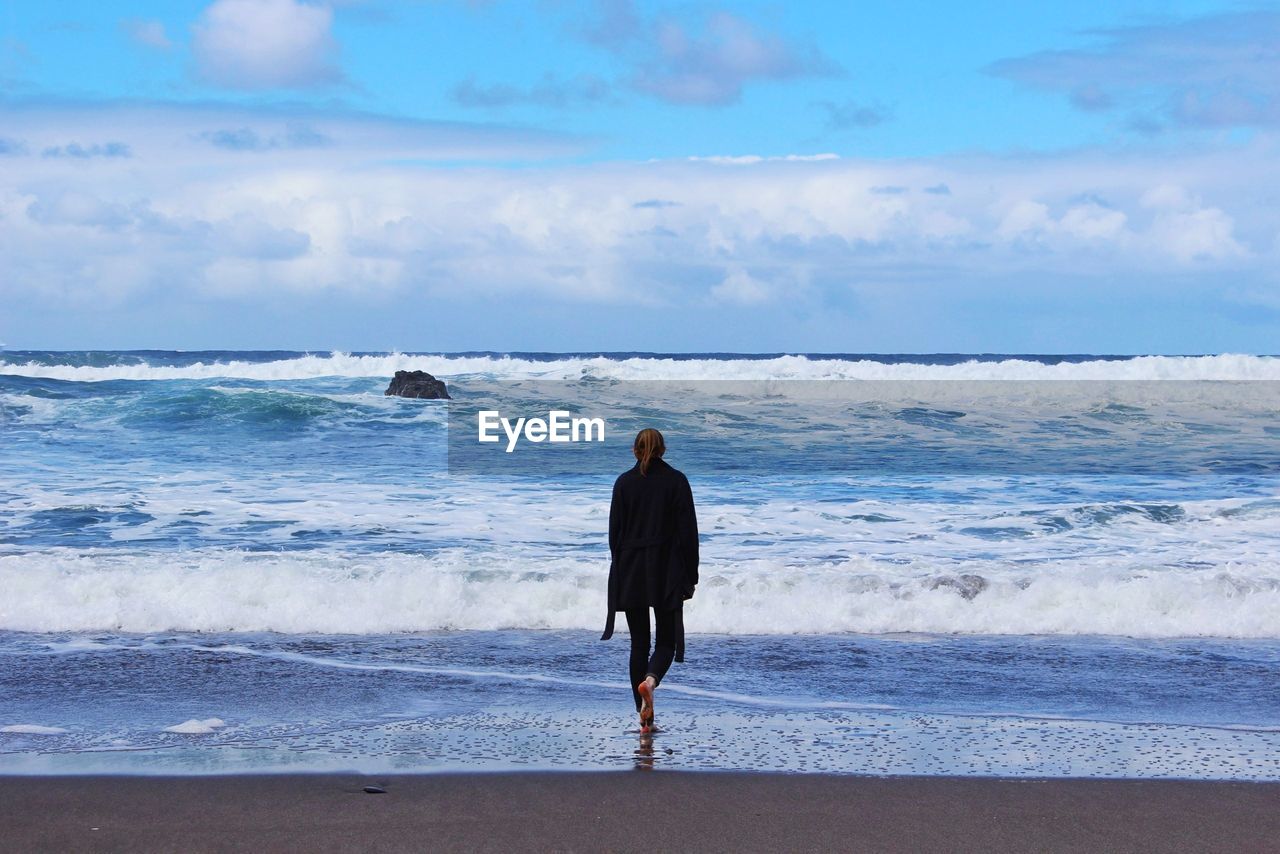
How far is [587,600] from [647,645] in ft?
12.9

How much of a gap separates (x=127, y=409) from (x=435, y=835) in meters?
23.5

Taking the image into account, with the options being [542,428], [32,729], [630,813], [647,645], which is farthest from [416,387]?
[630,813]

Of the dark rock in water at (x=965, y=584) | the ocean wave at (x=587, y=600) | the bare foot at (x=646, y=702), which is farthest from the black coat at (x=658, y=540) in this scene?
the dark rock in water at (x=965, y=584)

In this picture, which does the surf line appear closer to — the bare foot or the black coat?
the black coat

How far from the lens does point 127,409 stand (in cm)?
2552

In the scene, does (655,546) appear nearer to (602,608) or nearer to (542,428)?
(602,608)

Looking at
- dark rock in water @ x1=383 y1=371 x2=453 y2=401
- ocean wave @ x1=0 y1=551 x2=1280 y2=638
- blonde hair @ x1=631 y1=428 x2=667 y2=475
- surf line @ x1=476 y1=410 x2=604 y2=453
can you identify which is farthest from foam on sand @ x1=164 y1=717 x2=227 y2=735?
dark rock in water @ x1=383 y1=371 x2=453 y2=401

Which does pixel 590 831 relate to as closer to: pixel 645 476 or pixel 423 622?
pixel 645 476

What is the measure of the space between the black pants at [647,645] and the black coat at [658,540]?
0.05 metres

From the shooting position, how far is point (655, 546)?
610 cm

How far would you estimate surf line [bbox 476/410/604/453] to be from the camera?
24.8 metres

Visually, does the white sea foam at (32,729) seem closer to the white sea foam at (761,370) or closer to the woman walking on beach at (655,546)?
the woman walking on beach at (655,546)

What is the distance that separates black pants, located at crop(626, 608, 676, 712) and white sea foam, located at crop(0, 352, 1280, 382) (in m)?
31.9

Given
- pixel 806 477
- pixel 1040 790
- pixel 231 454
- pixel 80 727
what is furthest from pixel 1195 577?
pixel 231 454
